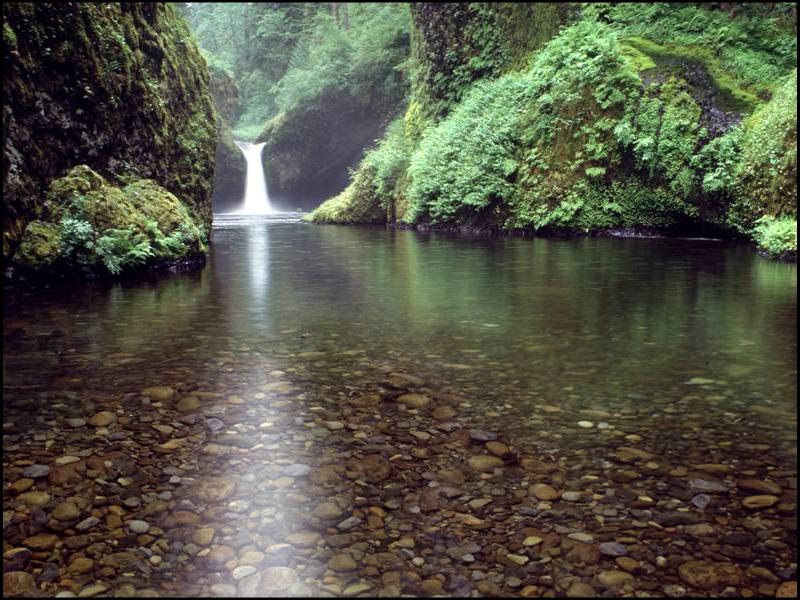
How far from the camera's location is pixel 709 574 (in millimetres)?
2336

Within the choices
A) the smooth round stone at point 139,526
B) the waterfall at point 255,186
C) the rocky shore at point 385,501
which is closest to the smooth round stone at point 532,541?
the rocky shore at point 385,501

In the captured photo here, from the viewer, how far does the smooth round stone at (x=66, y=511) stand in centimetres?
273

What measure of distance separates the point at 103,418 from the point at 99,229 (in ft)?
21.5

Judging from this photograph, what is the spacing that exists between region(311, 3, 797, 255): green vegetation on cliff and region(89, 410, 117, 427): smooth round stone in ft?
36.5

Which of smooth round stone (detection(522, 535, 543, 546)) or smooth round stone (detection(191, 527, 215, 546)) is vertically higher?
smooth round stone (detection(191, 527, 215, 546))

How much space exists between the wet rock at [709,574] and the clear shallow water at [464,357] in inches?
6.2

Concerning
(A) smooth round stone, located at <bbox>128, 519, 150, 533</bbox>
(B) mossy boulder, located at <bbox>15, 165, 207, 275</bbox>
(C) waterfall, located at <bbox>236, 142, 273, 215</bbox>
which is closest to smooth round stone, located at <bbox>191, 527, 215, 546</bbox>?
(A) smooth round stone, located at <bbox>128, 519, 150, 533</bbox>

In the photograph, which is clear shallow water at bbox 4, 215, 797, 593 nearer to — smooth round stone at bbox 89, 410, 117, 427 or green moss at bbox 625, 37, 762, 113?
smooth round stone at bbox 89, 410, 117, 427

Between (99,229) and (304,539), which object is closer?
(304,539)

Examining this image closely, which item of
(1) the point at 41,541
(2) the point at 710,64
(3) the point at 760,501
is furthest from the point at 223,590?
(2) the point at 710,64

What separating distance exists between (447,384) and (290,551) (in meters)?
2.11

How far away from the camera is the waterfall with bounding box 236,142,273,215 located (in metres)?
37.5

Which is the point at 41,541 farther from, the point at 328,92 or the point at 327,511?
the point at 328,92

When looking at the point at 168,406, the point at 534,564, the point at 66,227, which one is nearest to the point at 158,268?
the point at 66,227
